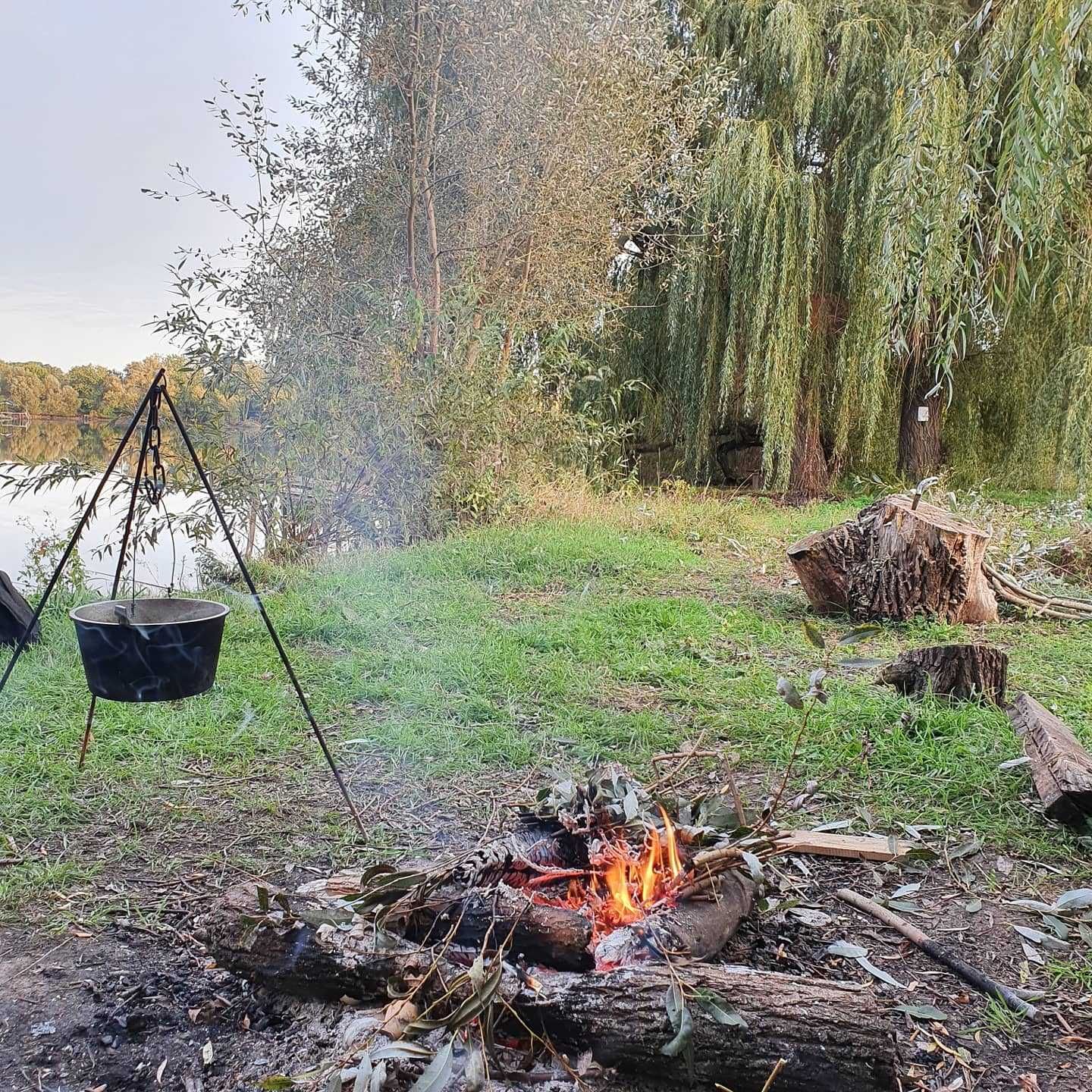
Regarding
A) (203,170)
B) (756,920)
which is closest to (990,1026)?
(756,920)

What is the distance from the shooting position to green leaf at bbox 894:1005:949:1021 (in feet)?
4.89

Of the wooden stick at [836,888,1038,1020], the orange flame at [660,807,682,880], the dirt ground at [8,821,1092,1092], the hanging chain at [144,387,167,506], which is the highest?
the hanging chain at [144,387,167,506]

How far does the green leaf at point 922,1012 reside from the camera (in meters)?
1.49

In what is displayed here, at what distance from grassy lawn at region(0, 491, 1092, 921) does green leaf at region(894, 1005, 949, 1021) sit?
2.41ft

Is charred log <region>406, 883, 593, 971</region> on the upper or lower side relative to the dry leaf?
upper

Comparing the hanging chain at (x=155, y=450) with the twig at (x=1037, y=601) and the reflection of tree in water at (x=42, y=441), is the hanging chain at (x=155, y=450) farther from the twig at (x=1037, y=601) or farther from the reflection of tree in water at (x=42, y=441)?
the twig at (x=1037, y=601)

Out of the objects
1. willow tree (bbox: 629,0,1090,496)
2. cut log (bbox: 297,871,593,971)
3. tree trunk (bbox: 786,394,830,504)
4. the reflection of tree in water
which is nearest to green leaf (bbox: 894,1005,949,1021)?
cut log (bbox: 297,871,593,971)

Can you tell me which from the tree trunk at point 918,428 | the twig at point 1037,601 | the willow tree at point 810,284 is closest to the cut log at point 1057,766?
the twig at point 1037,601

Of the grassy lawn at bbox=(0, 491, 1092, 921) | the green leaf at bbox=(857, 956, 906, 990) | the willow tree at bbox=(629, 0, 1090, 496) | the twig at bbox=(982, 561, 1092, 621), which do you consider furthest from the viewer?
the willow tree at bbox=(629, 0, 1090, 496)

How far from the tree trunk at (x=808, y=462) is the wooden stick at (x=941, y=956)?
6.39 metres

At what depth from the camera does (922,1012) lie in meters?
1.50

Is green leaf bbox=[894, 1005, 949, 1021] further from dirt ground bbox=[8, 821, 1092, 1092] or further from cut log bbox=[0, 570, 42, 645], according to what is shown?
cut log bbox=[0, 570, 42, 645]

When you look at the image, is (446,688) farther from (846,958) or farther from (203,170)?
(203,170)


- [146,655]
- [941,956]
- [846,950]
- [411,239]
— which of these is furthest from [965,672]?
[411,239]
